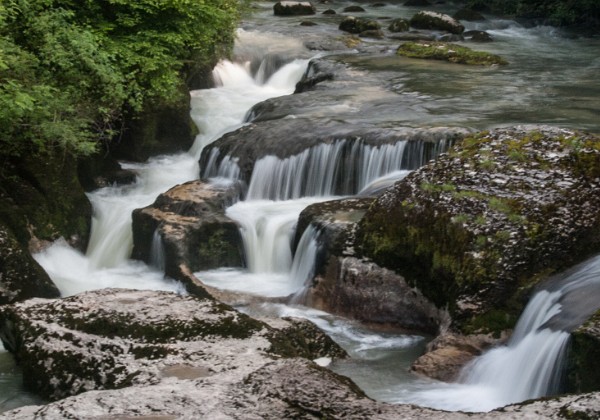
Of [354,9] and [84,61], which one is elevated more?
[354,9]

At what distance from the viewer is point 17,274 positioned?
1059cm

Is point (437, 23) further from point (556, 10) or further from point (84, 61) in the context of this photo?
point (84, 61)

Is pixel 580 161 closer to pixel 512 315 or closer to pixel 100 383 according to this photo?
pixel 512 315

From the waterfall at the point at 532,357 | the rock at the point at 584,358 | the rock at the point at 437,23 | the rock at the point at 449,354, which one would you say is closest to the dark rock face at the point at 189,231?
the rock at the point at 449,354

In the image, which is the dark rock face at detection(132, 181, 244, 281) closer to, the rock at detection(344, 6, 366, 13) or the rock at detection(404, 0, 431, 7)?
the rock at detection(344, 6, 366, 13)

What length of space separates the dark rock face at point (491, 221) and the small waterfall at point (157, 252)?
2891 mm

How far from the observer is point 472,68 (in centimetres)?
2017

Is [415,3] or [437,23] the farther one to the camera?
[415,3]

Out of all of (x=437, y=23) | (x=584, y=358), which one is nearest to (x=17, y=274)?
(x=584, y=358)

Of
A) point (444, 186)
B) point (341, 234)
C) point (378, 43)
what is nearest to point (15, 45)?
point (341, 234)

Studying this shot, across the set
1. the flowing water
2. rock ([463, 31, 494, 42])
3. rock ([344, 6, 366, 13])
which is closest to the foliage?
the flowing water

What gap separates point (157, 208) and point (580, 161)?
5.65 m

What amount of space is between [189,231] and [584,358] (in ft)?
20.0

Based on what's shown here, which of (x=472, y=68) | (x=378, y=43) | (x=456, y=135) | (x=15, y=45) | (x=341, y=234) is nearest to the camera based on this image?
(x=341, y=234)
